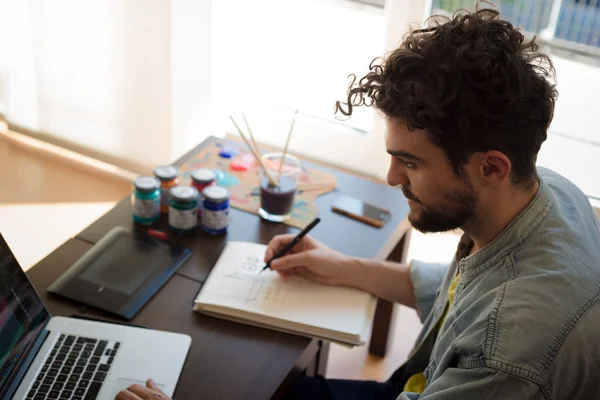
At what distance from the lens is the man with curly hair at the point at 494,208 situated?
103cm

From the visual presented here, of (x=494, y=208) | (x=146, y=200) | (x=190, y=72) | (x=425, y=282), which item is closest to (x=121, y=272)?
(x=146, y=200)

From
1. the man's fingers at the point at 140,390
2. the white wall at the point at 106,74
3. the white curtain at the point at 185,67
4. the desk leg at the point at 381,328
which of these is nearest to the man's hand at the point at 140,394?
the man's fingers at the point at 140,390

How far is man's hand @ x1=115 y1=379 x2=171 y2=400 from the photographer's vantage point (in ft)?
3.71

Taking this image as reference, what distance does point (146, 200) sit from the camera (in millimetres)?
1559

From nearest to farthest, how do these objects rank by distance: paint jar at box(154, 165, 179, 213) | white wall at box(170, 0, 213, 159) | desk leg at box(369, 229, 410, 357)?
paint jar at box(154, 165, 179, 213) < desk leg at box(369, 229, 410, 357) < white wall at box(170, 0, 213, 159)

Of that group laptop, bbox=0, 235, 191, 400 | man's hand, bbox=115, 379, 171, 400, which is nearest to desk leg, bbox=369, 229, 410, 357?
laptop, bbox=0, 235, 191, 400

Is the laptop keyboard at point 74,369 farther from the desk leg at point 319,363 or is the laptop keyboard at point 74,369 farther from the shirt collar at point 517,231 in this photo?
the shirt collar at point 517,231

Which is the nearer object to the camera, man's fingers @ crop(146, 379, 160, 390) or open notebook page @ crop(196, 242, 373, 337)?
man's fingers @ crop(146, 379, 160, 390)

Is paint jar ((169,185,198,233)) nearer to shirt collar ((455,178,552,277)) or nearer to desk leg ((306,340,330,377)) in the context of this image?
desk leg ((306,340,330,377))

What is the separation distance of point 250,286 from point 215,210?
8.2 inches

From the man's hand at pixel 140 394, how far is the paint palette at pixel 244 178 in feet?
1.99

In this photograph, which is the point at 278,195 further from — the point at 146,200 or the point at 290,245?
the point at 146,200

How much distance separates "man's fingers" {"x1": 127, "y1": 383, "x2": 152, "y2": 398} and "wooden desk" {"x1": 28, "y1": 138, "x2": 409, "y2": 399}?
2.4 inches

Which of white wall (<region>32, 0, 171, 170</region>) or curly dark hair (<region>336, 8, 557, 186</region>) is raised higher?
curly dark hair (<region>336, 8, 557, 186</region>)
